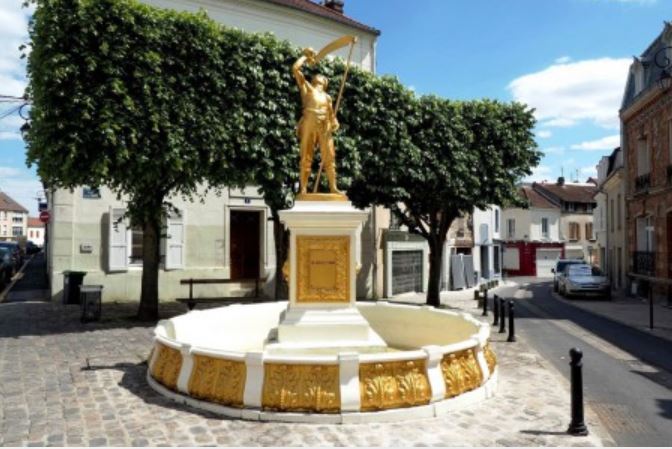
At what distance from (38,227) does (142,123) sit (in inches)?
4968

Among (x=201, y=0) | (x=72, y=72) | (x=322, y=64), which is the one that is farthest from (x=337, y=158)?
(x=201, y=0)

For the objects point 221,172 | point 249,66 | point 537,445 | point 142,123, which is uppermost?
point 249,66

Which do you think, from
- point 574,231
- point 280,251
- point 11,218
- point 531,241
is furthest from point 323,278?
point 11,218

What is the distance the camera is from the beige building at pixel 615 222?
2936 centimetres

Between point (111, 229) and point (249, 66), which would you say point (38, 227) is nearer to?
point (111, 229)

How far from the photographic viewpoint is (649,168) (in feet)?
81.8

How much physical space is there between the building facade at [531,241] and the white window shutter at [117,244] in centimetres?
4009

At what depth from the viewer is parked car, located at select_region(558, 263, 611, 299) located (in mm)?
25562

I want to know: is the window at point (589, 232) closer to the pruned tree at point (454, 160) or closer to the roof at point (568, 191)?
the roof at point (568, 191)

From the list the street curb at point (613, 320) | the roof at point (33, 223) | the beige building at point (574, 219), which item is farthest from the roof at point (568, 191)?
the roof at point (33, 223)

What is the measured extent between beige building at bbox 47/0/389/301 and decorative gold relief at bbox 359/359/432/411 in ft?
50.7

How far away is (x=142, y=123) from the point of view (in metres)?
12.9

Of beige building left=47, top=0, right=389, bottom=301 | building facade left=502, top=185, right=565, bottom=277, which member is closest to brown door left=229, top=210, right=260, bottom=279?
beige building left=47, top=0, right=389, bottom=301

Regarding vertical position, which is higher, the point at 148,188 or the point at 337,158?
the point at 337,158
